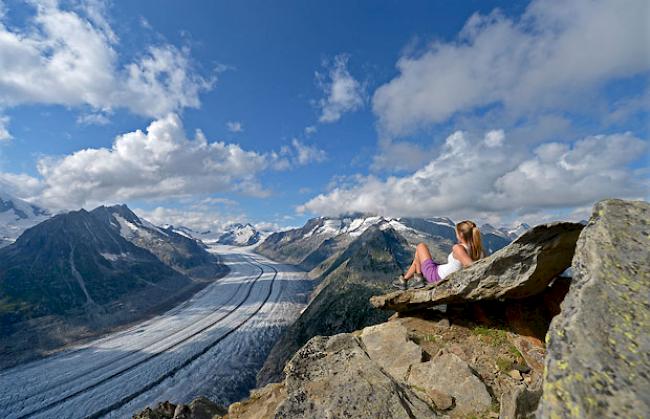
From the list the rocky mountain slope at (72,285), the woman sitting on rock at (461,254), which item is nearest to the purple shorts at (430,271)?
the woman sitting on rock at (461,254)

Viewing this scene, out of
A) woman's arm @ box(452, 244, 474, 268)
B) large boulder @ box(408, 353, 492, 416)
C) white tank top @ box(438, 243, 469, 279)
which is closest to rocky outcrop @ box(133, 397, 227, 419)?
large boulder @ box(408, 353, 492, 416)

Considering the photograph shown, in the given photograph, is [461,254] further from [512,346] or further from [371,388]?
[371,388]

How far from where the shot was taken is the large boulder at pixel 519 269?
7.97 metres

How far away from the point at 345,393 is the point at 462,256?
626cm

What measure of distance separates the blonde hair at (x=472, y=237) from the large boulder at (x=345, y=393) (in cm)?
547

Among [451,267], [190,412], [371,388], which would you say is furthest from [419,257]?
[190,412]

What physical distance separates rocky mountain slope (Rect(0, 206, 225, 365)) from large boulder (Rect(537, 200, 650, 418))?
8507cm

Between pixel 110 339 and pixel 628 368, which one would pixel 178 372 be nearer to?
pixel 110 339

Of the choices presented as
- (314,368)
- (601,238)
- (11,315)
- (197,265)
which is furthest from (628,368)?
(197,265)

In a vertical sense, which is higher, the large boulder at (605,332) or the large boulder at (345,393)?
the large boulder at (605,332)

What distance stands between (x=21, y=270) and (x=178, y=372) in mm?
101904

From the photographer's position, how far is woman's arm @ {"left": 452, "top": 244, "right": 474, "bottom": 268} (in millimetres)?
9844

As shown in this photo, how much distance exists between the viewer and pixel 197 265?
18788cm

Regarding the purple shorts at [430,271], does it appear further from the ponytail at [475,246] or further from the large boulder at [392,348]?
the large boulder at [392,348]
